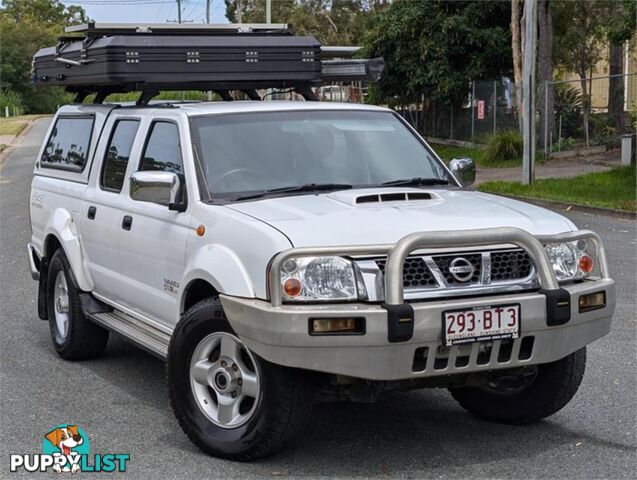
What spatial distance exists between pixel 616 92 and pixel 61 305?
2416cm

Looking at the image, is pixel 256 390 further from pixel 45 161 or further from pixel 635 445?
pixel 45 161

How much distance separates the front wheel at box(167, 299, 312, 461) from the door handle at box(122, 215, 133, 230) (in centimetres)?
127

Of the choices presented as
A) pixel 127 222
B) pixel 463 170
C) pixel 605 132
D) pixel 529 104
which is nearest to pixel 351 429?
pixel 463 170

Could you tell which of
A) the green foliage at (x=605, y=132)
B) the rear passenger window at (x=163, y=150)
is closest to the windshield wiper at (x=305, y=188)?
the rear passenger window at (x=163, y=150)

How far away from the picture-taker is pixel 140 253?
655 cm

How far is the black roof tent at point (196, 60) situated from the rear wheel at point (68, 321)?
137cm

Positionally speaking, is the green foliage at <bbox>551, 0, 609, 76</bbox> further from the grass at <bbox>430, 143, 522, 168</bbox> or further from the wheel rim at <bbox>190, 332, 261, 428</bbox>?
the wheel rim at <bbox>190, 332, 261, 428</bbox>

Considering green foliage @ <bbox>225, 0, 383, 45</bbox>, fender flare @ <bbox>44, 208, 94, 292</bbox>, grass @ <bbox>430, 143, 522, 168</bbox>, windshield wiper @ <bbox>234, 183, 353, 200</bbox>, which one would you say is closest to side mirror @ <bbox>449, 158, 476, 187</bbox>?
windshield wiper @ <bbox>234, 183, 353, 200</bbox>

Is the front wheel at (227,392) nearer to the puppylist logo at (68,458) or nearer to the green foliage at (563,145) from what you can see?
the puppylist logo at (68,458)

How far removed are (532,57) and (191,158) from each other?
641 inches

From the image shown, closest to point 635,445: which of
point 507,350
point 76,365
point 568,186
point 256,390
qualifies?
point 507,350

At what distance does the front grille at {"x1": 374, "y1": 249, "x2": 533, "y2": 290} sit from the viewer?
16.8 ft

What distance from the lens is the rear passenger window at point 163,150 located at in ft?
21.3

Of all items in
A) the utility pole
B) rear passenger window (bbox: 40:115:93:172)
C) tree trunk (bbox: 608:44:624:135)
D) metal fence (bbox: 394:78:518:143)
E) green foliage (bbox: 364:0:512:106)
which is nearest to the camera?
rear passenger window (bbox: 40:115:93:172)
